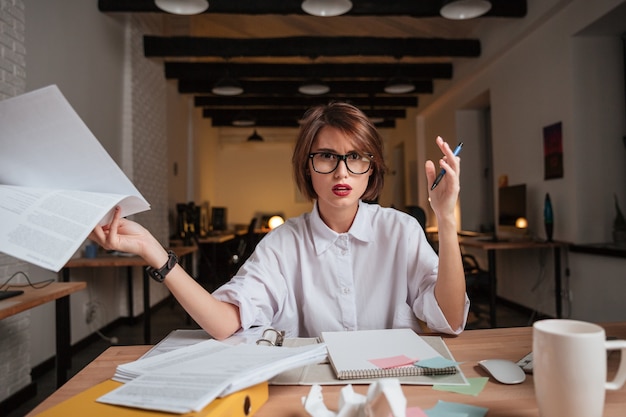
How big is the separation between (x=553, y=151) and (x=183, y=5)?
355 centimetres

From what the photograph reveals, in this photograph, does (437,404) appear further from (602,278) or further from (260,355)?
(602,278)

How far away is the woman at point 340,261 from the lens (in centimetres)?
118

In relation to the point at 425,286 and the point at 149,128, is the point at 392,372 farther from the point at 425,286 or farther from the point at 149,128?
the point at 149,128

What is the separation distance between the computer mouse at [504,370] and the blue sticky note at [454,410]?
0.12 meters

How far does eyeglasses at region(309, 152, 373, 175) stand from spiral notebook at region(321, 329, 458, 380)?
43 centimetres

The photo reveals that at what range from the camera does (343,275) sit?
1280mm

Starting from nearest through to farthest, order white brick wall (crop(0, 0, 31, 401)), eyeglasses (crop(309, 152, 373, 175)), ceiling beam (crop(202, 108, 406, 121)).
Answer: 1. eyeglasses (crop(309, 152, 373, 175))
2. white brick wall (crop(0, 0, 31, 401))
3. ceiling beam (crop(202, 108, 406, 121))

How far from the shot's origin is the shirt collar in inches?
51.3

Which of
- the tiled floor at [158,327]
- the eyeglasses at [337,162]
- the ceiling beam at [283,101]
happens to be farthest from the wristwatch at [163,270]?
the ceiling beam at [283,101]

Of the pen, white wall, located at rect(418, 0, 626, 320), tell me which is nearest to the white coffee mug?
the pen

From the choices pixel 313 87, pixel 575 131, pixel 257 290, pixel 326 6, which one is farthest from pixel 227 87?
pixel 257 290

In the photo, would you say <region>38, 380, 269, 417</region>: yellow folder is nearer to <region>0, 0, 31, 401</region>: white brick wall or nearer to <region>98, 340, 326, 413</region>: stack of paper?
<region>98, 340, 326, 413</region>: stack of paper

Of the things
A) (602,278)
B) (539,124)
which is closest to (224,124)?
(539,124)

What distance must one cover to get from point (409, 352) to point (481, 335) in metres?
0.29
